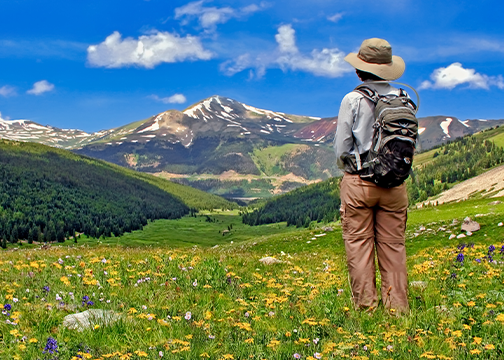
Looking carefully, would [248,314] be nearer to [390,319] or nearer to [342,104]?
[390,319]

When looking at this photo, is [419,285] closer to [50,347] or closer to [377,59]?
[377,59]

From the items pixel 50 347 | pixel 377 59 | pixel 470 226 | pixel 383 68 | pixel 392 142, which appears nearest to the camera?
pixel 50 347

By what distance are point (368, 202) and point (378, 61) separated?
9.26 feet

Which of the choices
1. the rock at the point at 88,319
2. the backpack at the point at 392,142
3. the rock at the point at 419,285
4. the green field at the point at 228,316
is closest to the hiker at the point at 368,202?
the backpack at the point at 392,142

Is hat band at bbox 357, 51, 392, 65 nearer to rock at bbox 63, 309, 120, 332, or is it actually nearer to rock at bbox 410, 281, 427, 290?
rock at bbox 410, 281, 427, 290

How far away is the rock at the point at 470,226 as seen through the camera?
114ft

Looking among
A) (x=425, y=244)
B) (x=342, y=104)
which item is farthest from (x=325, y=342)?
(x=425, y=244)

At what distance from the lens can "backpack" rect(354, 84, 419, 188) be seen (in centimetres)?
708

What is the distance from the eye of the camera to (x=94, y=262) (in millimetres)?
11500

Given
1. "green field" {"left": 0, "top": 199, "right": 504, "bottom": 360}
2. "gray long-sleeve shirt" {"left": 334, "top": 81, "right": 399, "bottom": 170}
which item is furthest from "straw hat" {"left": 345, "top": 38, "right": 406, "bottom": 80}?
"green field" {"left": 0, "top": 199, "right": 504, "bottom": 360}

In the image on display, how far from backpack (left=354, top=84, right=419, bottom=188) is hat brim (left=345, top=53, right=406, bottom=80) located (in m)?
0.59

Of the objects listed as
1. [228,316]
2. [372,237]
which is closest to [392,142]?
[372,237]

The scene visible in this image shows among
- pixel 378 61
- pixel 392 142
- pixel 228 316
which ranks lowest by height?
pixel 228 316

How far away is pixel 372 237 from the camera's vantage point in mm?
8195
